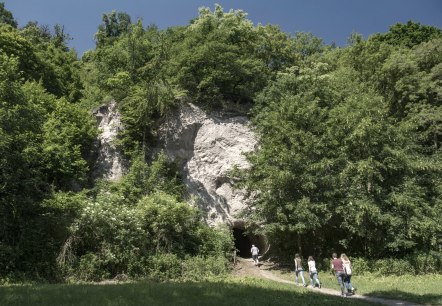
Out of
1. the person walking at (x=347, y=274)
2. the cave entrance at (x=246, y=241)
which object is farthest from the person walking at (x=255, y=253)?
the person walking at (x=347, y=274)

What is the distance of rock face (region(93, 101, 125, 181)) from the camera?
105 ft

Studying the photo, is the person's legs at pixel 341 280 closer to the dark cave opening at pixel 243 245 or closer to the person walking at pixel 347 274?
the person walking at pixel 347 274

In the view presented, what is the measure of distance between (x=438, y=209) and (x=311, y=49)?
95.5 ft

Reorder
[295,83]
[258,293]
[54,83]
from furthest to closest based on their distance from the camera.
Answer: [54,83], [295,83], [258,293]

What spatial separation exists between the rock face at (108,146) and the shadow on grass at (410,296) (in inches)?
806

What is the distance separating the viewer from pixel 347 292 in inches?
729

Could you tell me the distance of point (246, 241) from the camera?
3756cm

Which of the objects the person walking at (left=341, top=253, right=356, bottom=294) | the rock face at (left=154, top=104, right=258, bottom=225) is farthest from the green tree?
the person walking at (left=341, top=253, right=356, bottom=294)

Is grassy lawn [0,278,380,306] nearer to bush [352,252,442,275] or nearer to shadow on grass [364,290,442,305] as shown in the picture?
shadow on grass [364,290,442,305]

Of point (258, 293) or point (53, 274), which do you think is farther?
point (53, 274)

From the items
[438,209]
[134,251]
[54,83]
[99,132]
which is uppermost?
[54,83]

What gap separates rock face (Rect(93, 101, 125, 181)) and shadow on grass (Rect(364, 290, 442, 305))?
67.2ft

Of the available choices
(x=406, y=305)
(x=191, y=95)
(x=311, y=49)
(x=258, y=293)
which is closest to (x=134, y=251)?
(x=258, y=293)

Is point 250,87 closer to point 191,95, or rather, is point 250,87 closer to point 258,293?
point 191,95
